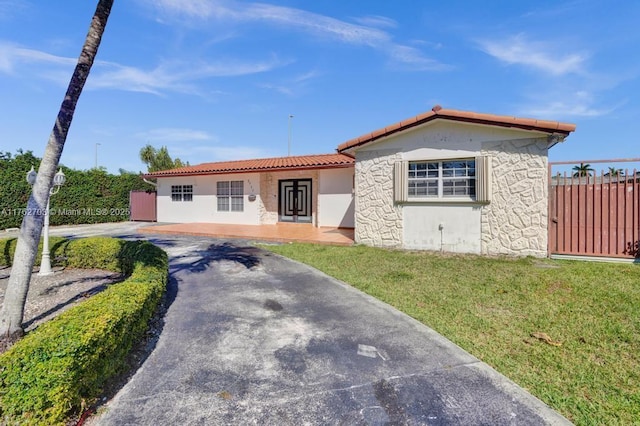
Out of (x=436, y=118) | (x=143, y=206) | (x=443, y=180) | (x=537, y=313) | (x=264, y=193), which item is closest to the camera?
(x=537, y=313)

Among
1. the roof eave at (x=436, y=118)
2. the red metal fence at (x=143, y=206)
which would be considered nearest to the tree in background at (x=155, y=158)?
the red metal fence at (x=143, y=206)

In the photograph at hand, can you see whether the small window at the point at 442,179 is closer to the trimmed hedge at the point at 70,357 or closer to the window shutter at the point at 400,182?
the window shutter at the point at 400,182

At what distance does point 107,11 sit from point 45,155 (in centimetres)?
192

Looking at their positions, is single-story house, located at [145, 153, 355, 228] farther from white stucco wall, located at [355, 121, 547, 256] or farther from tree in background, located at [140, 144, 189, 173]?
tree in background, located at [140, 144, 189, 173]

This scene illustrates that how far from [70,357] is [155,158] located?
41.8 m

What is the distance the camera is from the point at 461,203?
9.24 m

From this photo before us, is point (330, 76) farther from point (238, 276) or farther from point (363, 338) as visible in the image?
point (363, 338)

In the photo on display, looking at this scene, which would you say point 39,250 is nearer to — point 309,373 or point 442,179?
point 309,373

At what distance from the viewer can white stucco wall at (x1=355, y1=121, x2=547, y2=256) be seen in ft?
28.0

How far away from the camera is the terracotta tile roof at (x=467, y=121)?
781 centimetres

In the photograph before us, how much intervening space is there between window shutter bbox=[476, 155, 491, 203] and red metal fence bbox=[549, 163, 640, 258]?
1.56m

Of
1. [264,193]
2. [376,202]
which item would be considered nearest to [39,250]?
[376,202]

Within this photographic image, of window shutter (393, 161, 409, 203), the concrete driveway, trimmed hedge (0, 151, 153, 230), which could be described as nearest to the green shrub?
the concrete driveway

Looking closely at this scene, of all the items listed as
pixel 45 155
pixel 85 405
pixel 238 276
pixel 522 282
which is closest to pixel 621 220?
pixel 522 282
